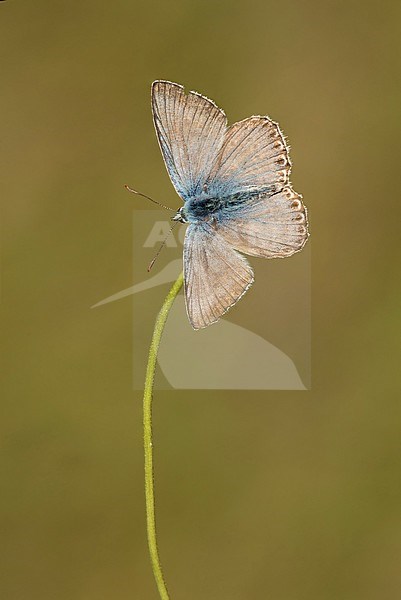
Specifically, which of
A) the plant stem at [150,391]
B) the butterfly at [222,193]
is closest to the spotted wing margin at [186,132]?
the butterfly at [222,193]

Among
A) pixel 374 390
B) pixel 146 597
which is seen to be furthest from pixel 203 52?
pixel 146 597

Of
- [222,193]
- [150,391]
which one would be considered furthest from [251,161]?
[150,391]

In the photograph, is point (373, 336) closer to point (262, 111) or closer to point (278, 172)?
point (262, 111)

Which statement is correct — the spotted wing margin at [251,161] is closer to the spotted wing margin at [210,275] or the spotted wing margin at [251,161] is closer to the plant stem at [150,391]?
the spotted wing margin at [210,275]

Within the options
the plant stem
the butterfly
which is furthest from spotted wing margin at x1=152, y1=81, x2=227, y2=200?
the plant stem

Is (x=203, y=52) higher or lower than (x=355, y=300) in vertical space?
higher

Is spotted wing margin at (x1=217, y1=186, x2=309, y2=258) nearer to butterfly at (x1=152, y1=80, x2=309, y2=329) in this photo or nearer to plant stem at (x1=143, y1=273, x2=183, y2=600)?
butterfly at (x1=152, y1=80, x2=309, y2=329)
